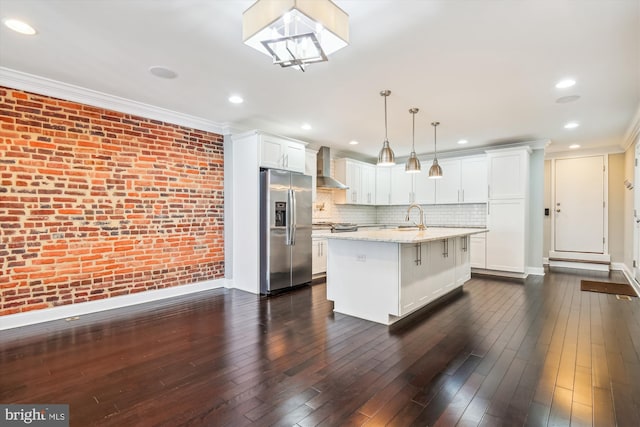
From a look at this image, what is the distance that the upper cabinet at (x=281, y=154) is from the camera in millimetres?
4590

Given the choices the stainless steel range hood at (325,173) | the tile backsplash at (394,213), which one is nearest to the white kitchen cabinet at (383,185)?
the tile backsplash at (394,213)

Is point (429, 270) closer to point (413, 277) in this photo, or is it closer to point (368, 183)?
point (413, 277)

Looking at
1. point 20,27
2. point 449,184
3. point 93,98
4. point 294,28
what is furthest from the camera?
point 449,184

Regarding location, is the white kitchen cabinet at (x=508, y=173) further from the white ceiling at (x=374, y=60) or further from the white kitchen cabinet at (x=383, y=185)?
the white kitchen cabinet at (x=383, y=185)

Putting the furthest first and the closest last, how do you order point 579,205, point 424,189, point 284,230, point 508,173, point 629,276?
point 424,189
point 579,205
point 508,173
point 629,276
point 284,230

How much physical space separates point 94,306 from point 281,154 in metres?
3.12

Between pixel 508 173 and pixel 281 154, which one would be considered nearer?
pixel 281 154

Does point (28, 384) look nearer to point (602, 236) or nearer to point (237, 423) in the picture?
point (237, 423)

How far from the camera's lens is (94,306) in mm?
3584

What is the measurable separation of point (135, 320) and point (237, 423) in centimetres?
226

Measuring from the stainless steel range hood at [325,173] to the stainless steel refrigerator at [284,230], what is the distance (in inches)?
40.5

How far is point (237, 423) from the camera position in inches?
66.2

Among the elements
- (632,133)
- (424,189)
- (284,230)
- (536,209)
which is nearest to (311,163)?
(284,230)

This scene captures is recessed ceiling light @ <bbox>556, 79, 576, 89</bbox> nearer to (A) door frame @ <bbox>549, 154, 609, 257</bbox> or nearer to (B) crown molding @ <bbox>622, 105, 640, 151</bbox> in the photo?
(B) crown molding @ <bbox>622, 105, 640, 151</bbox>
